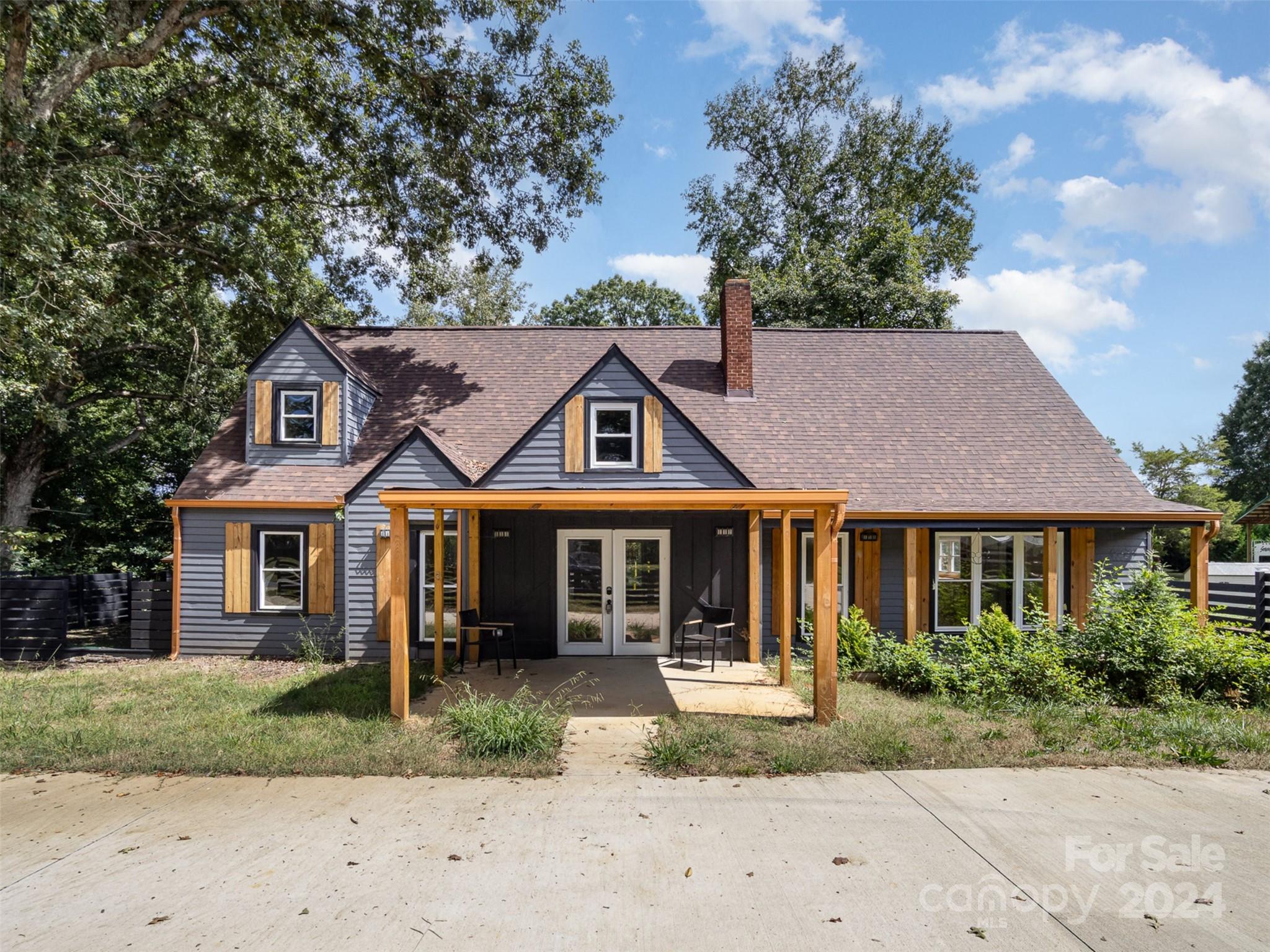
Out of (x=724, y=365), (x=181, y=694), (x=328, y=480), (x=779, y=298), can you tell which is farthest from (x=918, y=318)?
(x=181, y=694)

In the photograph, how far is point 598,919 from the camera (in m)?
4.11

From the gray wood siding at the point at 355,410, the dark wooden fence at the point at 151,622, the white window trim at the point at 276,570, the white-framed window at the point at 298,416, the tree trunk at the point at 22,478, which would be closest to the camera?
the white window trim at the point at 276,570

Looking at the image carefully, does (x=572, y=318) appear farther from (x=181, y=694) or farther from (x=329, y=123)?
(x=181, y=694)

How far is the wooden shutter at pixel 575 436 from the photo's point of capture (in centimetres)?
1147

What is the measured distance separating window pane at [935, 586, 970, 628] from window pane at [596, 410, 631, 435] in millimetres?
6454

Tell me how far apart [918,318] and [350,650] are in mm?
20826

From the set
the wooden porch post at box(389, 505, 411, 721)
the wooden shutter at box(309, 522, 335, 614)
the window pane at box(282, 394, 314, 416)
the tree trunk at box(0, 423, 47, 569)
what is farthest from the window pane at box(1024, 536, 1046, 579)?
the tree trunk at box(0, 423, 47, 569)

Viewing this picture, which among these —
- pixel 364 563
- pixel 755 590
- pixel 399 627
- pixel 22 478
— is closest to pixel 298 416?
pixel 364 563

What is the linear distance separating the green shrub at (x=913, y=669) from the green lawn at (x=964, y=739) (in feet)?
2.45

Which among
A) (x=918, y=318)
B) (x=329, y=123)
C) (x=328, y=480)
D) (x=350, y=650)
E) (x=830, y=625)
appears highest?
(x=329, y=123)

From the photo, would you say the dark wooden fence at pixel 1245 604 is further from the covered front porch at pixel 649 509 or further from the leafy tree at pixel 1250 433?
the leafy tree at pixel 1250 433

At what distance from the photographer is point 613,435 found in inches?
461

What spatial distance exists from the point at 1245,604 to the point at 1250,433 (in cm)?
4085

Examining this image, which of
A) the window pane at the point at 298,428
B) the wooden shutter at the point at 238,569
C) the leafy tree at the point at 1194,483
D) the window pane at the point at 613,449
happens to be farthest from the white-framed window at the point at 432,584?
the leafy tree at the point at 1194,483
